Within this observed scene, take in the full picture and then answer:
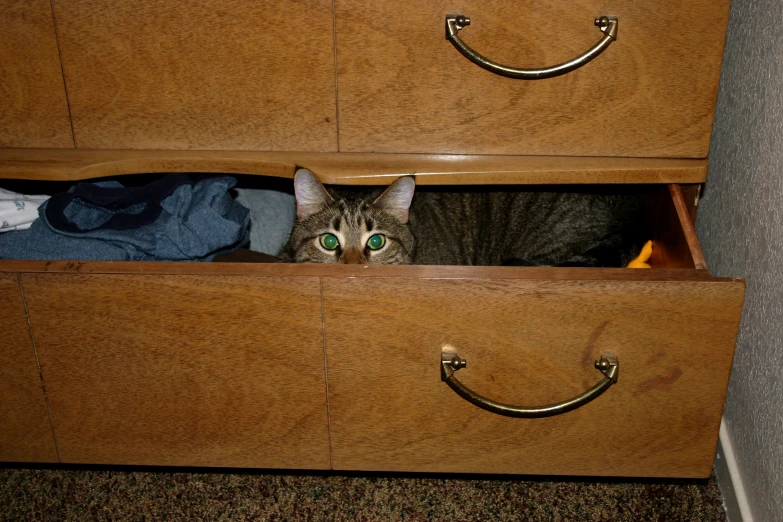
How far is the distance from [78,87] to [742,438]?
107cm

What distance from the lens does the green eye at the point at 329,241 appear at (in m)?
1.06

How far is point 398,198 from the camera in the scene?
1026 mm

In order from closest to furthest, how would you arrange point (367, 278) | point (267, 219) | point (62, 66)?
point (367, 278) → point (62, 66) → point (267, 219)

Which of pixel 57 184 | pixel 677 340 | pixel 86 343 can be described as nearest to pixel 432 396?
pixel 677 340

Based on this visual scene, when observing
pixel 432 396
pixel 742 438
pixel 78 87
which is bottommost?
pixel 742 438

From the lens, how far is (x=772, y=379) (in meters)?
0.86

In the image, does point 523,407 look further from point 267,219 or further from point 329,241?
point 267,219

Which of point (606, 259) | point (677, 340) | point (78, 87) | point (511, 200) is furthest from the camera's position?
point (511, 200)

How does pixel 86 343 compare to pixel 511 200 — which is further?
pixel 511 200

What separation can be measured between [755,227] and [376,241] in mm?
559

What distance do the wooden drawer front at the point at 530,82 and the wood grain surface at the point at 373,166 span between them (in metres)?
0.02

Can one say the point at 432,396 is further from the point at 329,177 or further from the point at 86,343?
the point at 86,343

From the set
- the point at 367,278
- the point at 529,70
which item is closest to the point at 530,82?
the point at 529,70

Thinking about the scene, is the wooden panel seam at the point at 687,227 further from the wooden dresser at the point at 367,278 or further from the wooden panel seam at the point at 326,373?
the wooden panel seam at the point at 326,373
